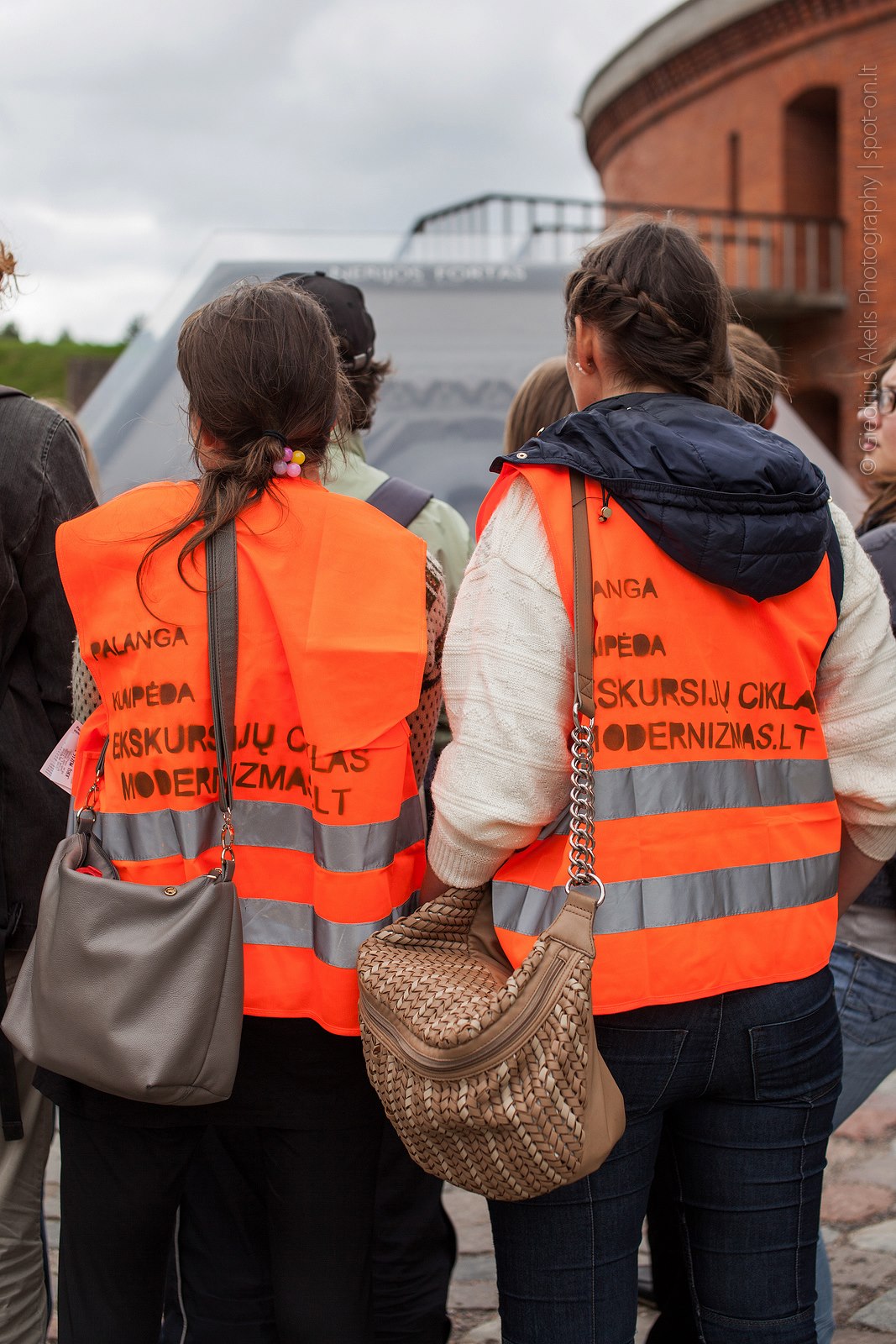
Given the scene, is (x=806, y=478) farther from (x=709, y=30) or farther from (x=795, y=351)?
(x=709, y=30)

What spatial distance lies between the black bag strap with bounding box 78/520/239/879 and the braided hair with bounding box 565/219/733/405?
625 millimetres

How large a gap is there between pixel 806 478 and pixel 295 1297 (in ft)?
4.60

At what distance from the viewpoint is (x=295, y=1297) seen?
1.88 metres

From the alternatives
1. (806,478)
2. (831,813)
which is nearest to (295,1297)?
(831,813)

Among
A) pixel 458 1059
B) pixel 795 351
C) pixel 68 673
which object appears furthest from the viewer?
pixel 795 351

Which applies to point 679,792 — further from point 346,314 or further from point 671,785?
point 346,314

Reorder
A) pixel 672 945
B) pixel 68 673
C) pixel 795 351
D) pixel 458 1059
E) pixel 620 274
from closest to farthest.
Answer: pixel 458 1059 → pixel 672 945 → pixel 620 274 → pixel 68 673 → pixel 795 351

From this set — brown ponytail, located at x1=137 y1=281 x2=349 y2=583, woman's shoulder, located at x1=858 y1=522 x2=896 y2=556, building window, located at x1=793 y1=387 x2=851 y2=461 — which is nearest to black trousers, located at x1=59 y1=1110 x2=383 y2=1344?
brown ponytail, located at x1=137 y1=281 x2=349 y2=583

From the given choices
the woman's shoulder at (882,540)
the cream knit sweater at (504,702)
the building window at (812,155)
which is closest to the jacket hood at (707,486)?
the cream knit sweater at (504,702)

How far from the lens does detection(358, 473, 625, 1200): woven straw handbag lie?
1.50 metres

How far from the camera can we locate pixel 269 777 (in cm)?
183

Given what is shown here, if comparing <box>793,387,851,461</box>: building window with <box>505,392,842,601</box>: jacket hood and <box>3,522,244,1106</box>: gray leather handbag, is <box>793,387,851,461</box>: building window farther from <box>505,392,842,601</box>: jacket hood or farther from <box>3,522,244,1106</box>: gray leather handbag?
<box>3,522,244,1106</box>: gray leather handbag

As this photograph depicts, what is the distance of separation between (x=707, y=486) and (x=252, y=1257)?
1523 mm

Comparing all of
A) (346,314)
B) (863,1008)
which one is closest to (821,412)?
(346,314)
